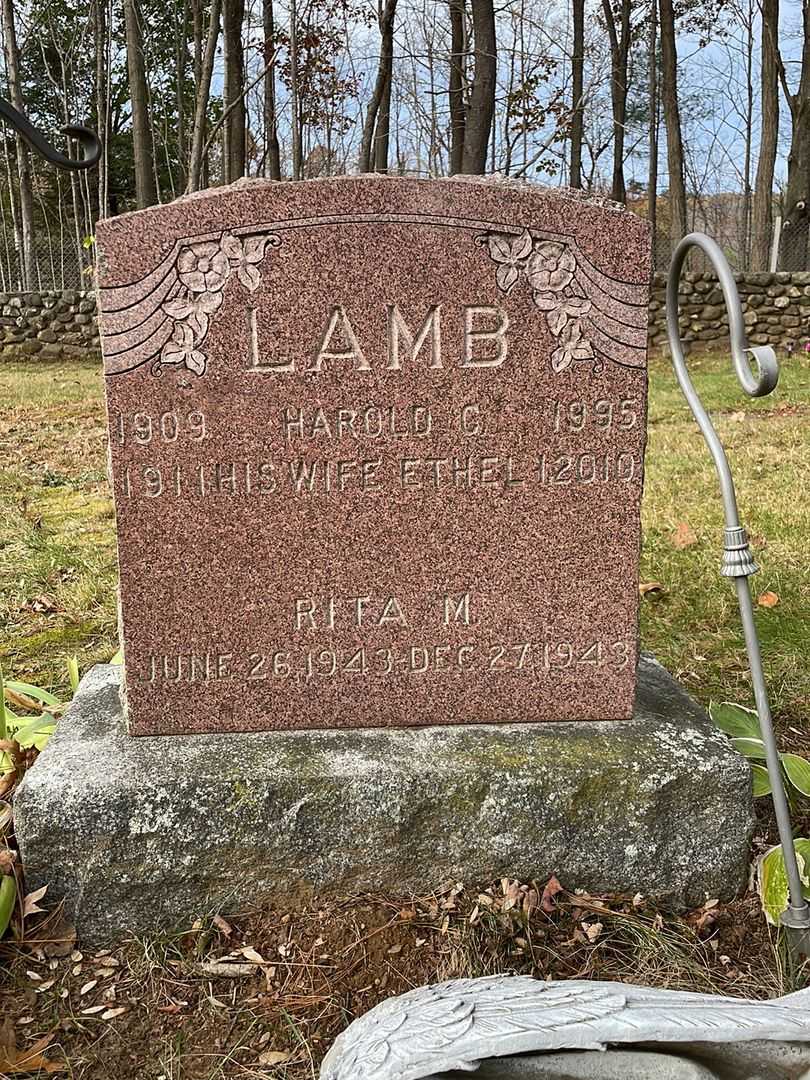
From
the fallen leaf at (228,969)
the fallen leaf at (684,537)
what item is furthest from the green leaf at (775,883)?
the fallen leaf at (684,537)

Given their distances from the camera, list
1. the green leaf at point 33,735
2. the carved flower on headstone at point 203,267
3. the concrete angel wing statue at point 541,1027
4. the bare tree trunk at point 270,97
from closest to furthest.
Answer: the concrete angel wing statue at point 541,1027 < the carved flower on headstone at point 203,267 < the green leaf at point 33,735 < the bare tree trunk at point 270,97

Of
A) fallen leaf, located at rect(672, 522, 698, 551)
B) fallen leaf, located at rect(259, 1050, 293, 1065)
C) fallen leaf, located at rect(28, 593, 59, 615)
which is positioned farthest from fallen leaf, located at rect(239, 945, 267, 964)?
fallen leaf, located at rect(672, 522, 698, 551)

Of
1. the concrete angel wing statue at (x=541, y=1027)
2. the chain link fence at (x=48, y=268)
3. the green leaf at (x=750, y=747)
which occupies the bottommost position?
the green leaf at (x=750, y=747)

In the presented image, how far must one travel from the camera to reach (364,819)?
2.33 meters

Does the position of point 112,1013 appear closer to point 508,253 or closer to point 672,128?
point 508,253

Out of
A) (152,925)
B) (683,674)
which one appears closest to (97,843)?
(152,925)

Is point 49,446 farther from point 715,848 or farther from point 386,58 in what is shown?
point 386,58

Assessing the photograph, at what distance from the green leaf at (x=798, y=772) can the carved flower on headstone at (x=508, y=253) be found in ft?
4.74

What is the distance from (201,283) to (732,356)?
1.22 meters

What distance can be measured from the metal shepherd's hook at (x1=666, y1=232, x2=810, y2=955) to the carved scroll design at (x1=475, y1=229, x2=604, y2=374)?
23cm

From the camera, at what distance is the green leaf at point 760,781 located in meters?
2.53

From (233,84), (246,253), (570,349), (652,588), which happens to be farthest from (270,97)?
(570,349)

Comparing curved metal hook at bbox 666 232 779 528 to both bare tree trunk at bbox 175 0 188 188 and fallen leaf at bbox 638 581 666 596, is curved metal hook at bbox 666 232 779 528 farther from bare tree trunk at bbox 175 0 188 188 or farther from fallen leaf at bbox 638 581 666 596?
bare tree trunk at bbox 175 0 188 188

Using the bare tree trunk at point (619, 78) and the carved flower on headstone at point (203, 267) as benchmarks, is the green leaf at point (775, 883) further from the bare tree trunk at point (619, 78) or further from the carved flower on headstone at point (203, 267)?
the bare tree trunk at point (619, 78)
